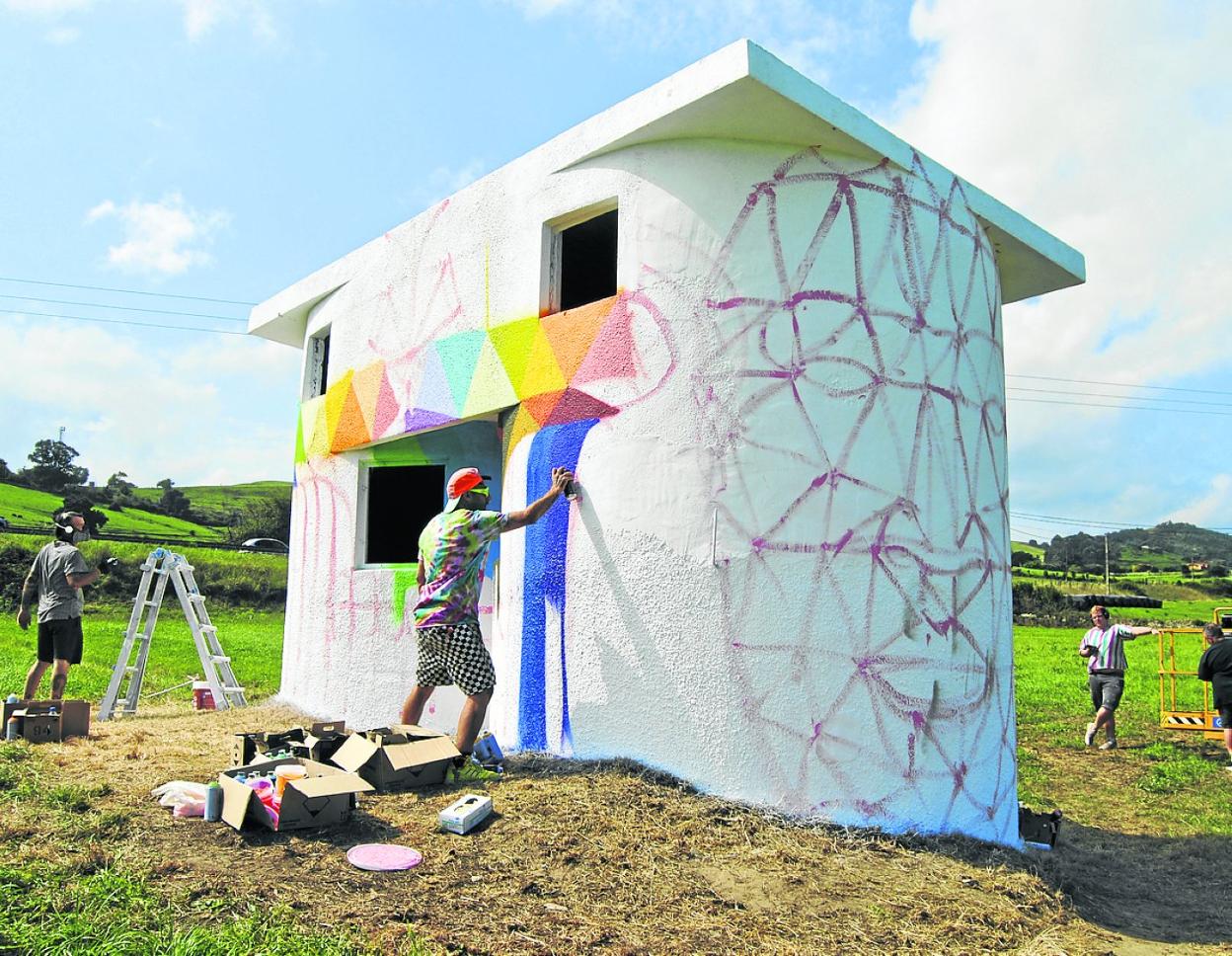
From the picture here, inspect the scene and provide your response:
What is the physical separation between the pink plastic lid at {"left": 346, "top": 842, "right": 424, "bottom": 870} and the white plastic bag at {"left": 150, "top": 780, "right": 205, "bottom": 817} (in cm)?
101

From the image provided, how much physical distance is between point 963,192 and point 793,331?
2.16m

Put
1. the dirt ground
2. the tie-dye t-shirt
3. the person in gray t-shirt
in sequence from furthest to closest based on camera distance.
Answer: the person in gray t-shirt
the tie-dye t-shirt
the dirt ground

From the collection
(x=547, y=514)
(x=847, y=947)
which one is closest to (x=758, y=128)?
(x=547, y=514)

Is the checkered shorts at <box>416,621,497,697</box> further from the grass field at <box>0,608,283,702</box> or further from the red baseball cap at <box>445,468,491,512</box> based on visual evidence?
the grass field at <box>0,608,283,702</box>

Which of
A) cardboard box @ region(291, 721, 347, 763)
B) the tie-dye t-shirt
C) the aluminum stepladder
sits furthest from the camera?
the aluminum stepladder

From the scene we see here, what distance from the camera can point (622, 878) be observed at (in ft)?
15.0

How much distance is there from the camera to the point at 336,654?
8.91 meters

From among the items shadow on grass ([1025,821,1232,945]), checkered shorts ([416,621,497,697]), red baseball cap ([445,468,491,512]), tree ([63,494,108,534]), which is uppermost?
tree ([63,494,108,534])

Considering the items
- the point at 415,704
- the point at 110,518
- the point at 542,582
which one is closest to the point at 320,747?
the point at 415,704

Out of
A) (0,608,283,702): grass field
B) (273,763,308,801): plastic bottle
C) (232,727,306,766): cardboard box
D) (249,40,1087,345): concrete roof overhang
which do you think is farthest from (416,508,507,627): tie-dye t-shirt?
(0,608,283,702): grass field

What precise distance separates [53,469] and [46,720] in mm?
55915

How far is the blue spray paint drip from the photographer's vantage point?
6.48 meters

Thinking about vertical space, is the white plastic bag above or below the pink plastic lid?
above

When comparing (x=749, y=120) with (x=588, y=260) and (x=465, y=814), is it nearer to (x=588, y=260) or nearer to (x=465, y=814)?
(x=588, y=260)
